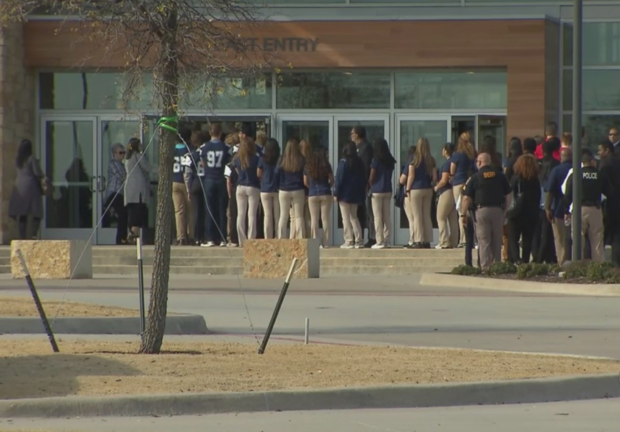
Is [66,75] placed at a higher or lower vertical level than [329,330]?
higher

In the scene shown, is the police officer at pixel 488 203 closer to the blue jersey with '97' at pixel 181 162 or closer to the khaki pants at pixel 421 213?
the khaki pants at pixel 421 213

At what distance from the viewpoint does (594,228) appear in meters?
21.6

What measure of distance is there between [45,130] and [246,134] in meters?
6.16

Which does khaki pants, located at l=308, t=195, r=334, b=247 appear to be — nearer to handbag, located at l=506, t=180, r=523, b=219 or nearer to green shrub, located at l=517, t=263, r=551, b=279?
handbag, located at l=506, t=180, r=523, b=219

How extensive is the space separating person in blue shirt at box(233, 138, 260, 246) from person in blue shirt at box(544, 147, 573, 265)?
213 inches

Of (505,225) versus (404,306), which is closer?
(404,306)

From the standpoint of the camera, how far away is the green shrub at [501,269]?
819 inches

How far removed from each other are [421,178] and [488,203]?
397 cm

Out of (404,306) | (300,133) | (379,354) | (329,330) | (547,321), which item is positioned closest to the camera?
(379,354)

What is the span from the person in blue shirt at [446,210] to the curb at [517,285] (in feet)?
10.1

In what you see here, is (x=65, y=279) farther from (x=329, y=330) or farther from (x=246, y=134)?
(x=329, y=330)

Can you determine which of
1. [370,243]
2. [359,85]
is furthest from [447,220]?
[359,85]

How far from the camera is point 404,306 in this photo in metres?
17.9

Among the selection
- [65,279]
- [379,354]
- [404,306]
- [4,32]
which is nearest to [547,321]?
[404,306]
